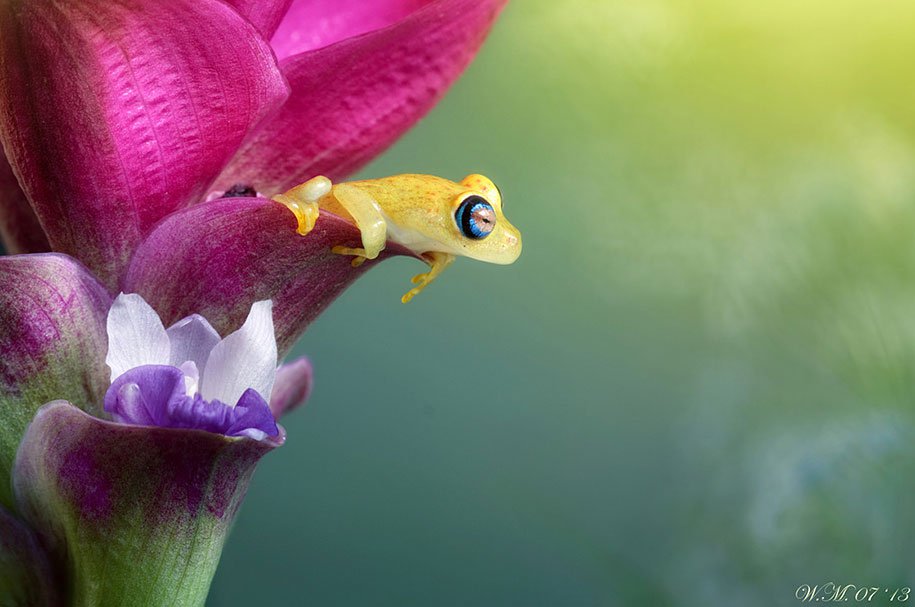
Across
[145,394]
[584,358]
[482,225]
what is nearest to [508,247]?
[482,225]

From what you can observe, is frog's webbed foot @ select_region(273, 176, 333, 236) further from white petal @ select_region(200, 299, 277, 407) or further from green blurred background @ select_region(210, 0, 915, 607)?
green blurred background @ select_region(210, 0, 915, 607)

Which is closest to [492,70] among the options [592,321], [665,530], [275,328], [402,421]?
[592,321]

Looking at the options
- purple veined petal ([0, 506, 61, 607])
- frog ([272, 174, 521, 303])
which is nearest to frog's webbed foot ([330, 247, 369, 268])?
frog ([272, 174, 521, 303])

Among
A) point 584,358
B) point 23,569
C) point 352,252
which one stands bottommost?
point 584,358

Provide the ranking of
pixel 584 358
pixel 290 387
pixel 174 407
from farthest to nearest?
pixel 584 358 < pixel 290 387 < pixel 174 407

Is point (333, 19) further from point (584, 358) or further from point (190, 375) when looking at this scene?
point (584, 358)

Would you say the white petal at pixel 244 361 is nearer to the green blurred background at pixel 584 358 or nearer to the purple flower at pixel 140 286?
the purple flower at pixel 140 286

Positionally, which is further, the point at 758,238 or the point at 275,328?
the point at 758,238

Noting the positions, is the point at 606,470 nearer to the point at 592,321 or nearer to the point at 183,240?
the point at 592,321

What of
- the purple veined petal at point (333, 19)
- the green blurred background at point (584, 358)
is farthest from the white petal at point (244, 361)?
the green blurred background at point (584, 358)
